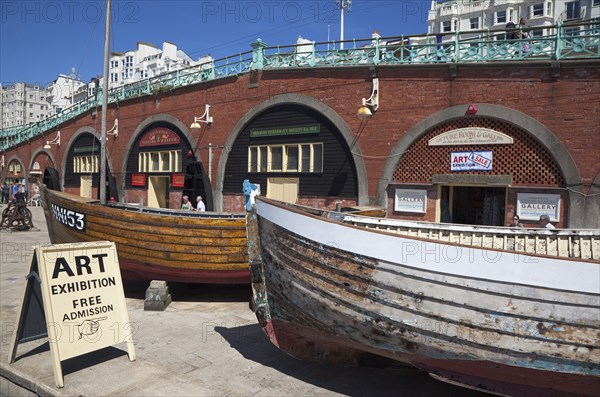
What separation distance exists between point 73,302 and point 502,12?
2154 inches

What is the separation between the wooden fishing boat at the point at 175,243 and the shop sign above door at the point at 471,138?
6.74 m

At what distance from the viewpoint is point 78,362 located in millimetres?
5535

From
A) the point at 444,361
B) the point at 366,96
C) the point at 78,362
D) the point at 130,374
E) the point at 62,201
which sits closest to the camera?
the point at 444,361

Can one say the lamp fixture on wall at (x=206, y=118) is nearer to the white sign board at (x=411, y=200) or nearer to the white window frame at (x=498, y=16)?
the white sign board at (x=411, y=200)

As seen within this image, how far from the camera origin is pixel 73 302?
530 cm

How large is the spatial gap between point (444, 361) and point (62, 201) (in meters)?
8.39

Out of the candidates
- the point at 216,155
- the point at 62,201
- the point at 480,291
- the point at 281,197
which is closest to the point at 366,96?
the point at 281,197

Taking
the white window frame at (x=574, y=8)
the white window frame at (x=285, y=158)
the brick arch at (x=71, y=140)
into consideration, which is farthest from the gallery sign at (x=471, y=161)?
the white window frame at (x=574, y=8)

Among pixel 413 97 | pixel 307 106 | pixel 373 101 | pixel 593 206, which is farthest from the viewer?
pixel 307 106

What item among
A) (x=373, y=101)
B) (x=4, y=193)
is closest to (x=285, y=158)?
(x=373, y=101)

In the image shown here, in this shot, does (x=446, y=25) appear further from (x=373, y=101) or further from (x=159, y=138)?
(x=373, y=101)

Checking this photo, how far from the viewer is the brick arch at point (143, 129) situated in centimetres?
1988

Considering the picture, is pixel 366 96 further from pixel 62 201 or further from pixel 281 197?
pixel 62 201

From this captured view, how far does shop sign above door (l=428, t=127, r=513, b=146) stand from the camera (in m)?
11.6
